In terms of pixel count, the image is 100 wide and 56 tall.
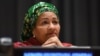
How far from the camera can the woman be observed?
1.60 m

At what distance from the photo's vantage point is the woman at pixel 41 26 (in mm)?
1602

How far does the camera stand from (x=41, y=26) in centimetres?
165

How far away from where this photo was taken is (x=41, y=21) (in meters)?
1.65

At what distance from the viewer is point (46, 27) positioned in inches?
63.7

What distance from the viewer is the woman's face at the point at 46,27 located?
1590mm

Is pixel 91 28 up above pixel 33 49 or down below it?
below

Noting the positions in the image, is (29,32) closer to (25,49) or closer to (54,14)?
(54,14)

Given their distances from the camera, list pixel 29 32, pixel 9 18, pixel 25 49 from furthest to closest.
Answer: pixel 9 18 < pixel 29 32 < pixel 25 49

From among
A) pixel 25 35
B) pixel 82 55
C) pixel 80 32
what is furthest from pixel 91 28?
pixel 82 55

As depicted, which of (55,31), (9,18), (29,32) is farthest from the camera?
(9,18)

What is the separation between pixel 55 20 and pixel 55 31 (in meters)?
0.08

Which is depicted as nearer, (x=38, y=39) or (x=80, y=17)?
(x=38, y=39)

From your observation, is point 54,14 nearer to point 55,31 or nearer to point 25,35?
point 55,31

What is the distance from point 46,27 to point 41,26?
0.05 m
